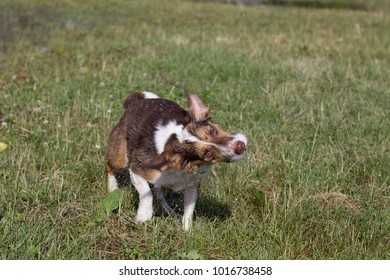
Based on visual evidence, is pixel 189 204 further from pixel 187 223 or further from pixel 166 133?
pixel 166 133

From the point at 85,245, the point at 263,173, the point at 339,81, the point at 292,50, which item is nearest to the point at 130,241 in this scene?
the point at 85,245

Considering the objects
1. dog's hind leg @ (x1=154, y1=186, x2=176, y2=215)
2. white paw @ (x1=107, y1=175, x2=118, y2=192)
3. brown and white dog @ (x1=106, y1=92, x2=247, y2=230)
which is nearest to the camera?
brown and white dog @ (x1=106, y1=92, x2=247, y2=230)

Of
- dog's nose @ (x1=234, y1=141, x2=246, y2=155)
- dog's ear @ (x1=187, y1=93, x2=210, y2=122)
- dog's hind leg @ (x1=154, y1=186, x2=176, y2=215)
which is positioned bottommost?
dog's hind leg @ (x1=154, y1=186, x2=176, y2=215)

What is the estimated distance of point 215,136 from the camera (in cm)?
347

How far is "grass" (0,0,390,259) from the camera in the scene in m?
4.17

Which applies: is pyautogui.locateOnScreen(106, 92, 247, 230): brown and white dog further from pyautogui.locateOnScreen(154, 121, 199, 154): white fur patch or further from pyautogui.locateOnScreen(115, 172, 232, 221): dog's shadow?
pyautogui.locateOnScreen(115, 172, 232, 221): dog's shadow

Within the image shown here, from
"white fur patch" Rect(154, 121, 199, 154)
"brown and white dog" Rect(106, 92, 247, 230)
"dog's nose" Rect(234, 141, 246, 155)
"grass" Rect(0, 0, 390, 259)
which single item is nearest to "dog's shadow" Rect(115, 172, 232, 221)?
"grass" Rect(0, 0, 390, 259)

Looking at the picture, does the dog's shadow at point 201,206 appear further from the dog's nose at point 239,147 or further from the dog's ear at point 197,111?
the dog's nose at point 239,147

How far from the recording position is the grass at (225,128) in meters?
4.17

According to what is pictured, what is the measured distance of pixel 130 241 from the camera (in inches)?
163

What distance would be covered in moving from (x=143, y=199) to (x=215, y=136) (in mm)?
1053

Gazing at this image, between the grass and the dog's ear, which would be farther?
the grass

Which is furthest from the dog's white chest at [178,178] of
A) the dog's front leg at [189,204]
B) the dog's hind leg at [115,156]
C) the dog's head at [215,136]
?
the dog's hind leg at [115,156]

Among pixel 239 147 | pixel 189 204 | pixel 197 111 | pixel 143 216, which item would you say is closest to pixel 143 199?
pixel 143 216
